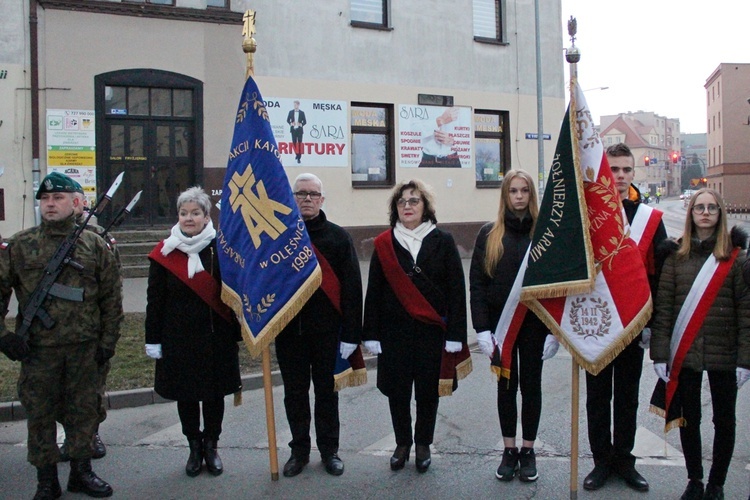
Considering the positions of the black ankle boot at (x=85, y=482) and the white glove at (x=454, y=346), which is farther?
the white glove at (x=454, y=346)

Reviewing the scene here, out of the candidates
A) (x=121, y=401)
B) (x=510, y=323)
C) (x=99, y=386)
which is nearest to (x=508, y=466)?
(x=510, y=323)

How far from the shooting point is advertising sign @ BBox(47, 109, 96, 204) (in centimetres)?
1462

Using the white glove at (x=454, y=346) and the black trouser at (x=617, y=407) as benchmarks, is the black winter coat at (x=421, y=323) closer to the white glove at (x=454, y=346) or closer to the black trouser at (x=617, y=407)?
the white glove at (x=454, y=346)

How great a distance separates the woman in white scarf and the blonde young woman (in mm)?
1793

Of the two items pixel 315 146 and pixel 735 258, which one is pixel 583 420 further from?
pixel 315 146

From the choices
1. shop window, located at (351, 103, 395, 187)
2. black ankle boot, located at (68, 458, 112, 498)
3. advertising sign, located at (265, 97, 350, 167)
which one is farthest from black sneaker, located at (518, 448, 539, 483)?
shop window, located at (351, 103, 395, 187)

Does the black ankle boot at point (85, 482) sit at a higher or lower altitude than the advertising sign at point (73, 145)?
lower

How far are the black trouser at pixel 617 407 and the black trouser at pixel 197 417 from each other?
2538mm

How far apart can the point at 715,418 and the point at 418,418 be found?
188cm

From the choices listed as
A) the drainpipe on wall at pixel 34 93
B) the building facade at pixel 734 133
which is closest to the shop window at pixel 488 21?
the drainpipe on wall at pixel 34 93

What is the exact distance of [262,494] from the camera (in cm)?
456

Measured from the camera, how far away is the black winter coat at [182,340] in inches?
189

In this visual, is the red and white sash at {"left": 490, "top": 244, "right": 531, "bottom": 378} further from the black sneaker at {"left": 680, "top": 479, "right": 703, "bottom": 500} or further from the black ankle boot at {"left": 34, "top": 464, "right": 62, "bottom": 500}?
the black ankle boot at {"left": 34, "top": 464, "right": 62, "bottom": 500}

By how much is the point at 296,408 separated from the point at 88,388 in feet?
4.48
